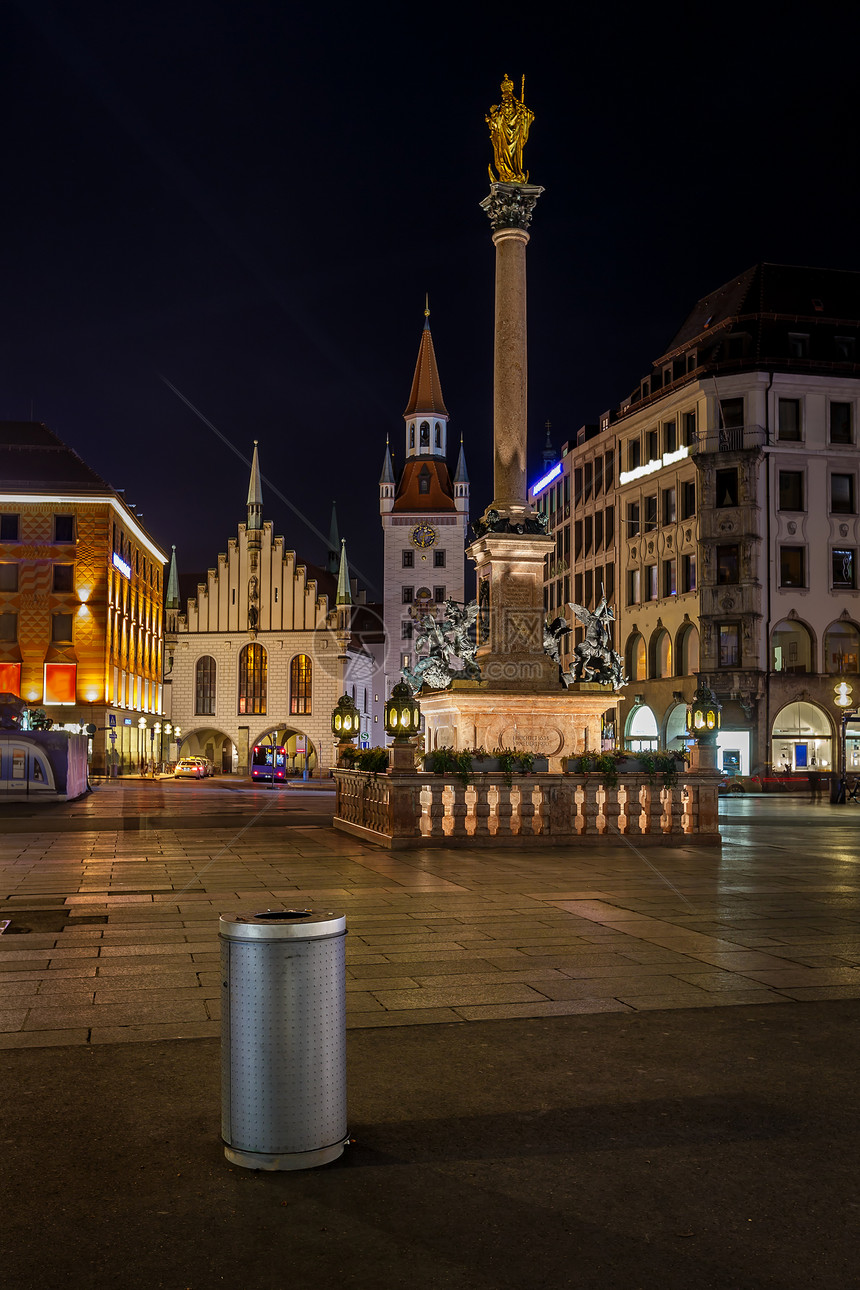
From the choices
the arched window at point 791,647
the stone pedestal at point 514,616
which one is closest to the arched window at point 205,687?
the arched window at point 791,647

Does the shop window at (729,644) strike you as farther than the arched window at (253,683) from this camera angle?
No

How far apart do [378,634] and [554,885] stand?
90.2m

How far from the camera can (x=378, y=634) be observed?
105 m

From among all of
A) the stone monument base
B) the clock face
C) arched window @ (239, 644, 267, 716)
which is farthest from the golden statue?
the clock face

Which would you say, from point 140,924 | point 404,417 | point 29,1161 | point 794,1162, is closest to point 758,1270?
point 794,1162

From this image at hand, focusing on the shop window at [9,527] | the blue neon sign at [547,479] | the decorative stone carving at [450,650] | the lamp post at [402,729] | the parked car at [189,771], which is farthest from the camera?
the parked car at [189,771]

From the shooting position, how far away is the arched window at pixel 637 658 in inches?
2515

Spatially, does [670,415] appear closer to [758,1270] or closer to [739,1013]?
[739,1013]

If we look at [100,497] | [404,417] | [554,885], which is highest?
[404,417]

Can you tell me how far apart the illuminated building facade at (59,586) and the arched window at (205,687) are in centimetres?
2011

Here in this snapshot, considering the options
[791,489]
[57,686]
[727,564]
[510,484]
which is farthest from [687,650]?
[57,686]

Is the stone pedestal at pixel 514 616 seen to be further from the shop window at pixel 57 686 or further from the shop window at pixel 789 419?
the shop window at pixel 57 686

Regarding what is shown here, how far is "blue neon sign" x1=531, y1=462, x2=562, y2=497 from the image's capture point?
262ft

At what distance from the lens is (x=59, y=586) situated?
77125 mm
